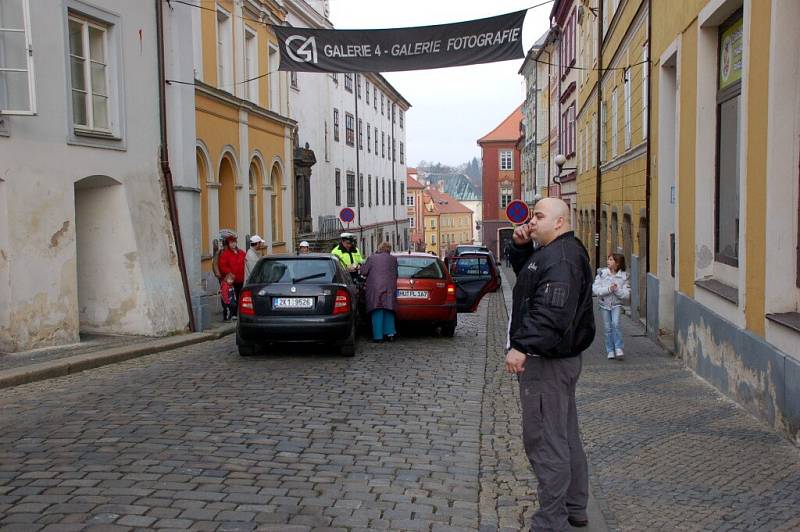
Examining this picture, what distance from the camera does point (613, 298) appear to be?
1047 centimetres

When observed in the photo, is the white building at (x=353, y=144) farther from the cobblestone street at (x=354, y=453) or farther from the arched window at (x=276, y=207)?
the cobblestone street at (x=354, y=453)

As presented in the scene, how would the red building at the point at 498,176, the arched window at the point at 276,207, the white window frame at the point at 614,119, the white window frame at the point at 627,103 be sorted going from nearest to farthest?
the white window frame at the point at 627,103
the white window frame at the point at 614,119
the arched window at the point at 276,207
the red building at the point at 498,176

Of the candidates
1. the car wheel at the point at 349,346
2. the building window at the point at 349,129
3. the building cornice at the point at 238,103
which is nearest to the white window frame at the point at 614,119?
the building cornice at the point at 238,103

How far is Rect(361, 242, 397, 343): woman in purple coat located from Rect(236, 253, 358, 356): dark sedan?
1539 mm

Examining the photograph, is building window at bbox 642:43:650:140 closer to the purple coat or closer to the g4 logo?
the purple coat

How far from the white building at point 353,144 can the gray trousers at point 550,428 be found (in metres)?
27.4

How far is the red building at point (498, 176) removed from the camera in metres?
77.2

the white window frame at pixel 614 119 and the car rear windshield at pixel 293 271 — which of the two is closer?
the car rear windshield at pixel 293 271

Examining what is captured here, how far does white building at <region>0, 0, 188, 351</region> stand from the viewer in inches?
391

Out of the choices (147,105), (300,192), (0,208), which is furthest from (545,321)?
(300,192)

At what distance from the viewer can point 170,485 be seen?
5.10 m

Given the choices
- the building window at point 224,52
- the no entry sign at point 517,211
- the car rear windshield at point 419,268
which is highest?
the building window at point 224,52

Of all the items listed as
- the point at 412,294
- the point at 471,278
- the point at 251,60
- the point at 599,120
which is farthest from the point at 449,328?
the point at 251,60

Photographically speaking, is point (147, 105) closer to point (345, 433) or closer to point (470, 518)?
point (345, 433)
